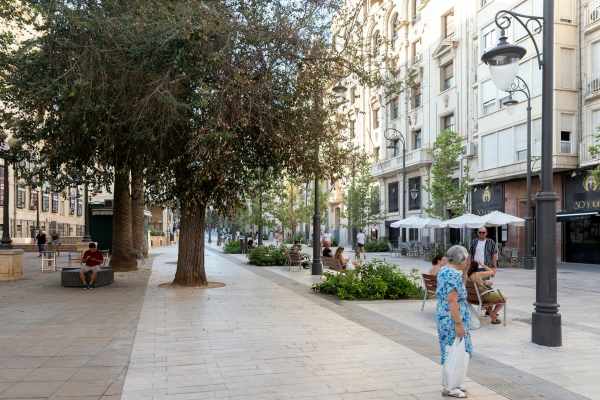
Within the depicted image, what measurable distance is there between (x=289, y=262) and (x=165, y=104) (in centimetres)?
1107

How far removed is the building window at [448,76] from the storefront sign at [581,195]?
1229 cm

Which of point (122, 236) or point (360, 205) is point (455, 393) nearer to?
point (122, 236)

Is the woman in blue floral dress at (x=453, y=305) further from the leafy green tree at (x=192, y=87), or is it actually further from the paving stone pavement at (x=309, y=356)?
the leafy green tree at (x=192, y=87)

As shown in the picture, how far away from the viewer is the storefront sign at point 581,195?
2316 centimetres

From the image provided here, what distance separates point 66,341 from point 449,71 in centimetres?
3281

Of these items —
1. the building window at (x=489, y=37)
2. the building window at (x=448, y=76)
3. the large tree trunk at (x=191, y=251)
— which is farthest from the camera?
the building window at (x=448, y=76)

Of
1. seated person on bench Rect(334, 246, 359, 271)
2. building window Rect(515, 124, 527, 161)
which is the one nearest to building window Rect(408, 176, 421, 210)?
building window Rect(515, 124, 527, 161)

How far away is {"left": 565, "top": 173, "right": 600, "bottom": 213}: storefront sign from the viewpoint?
23156mm

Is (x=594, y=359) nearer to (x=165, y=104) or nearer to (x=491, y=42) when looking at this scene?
(x=165, y=104)

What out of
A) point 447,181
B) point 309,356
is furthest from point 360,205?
point 309,356

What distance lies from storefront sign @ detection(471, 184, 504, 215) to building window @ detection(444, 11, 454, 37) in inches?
431

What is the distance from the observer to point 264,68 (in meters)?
11.4

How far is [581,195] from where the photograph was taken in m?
24.0

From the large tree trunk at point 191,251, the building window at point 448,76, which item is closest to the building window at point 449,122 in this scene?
the building window at point 448,76
